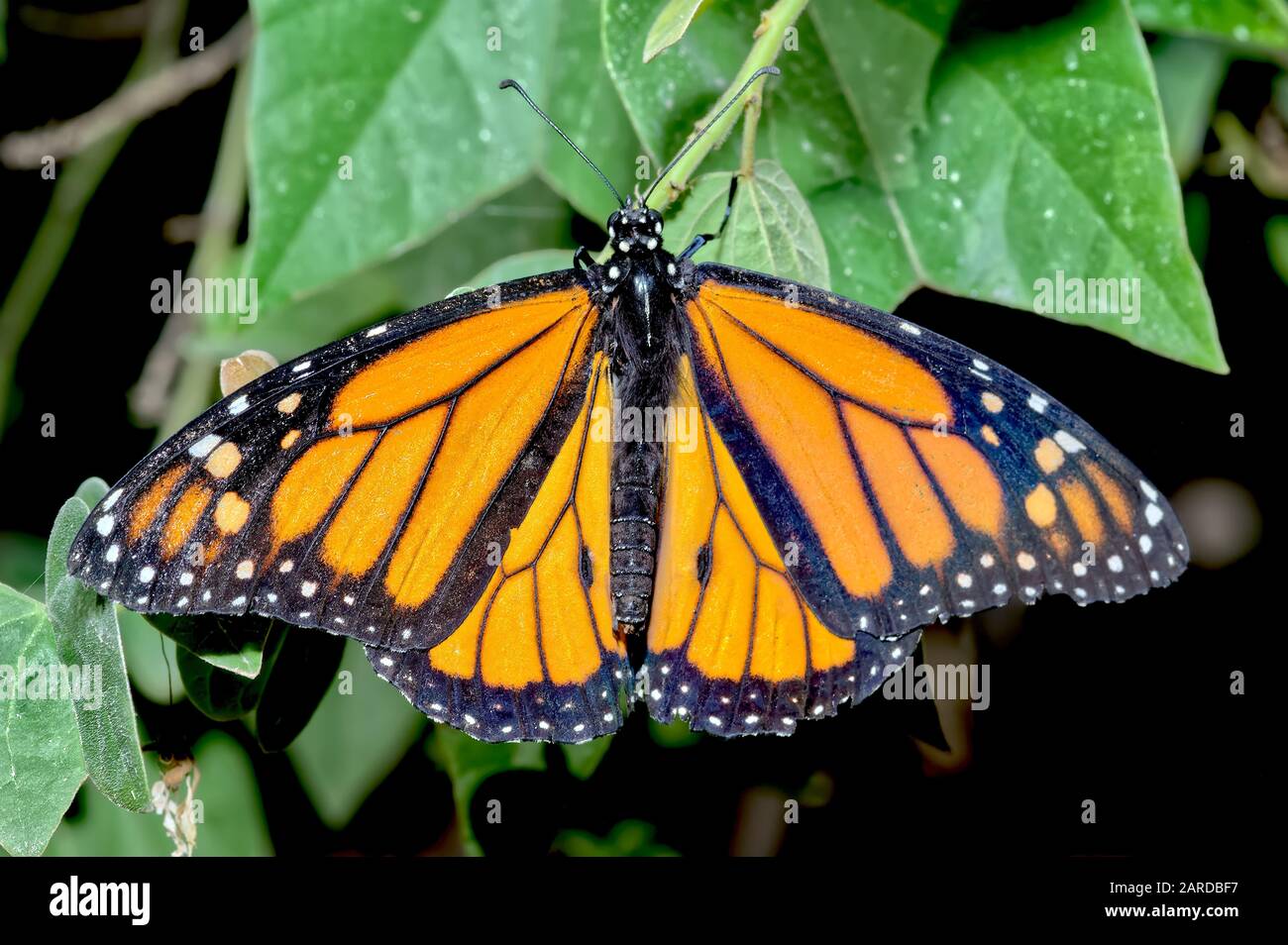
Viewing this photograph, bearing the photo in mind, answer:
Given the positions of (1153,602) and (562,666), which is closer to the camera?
(562,666)

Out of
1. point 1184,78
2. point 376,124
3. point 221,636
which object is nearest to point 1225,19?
point 1184,78

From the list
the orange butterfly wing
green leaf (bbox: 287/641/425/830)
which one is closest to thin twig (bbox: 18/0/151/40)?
green leaf (bbox: 287/641/425/830)

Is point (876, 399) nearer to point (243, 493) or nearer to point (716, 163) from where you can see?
point (716, 163)

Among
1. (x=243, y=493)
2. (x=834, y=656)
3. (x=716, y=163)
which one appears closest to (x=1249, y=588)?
(x=834, y=656)

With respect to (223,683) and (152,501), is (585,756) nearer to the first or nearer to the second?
(223,683)

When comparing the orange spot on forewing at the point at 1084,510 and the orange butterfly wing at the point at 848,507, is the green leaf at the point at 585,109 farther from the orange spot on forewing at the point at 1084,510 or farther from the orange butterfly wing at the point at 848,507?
the orange spot on forewing at the point at 1084,510

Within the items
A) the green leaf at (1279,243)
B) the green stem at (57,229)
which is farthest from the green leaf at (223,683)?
the green leaf at (1279,243)

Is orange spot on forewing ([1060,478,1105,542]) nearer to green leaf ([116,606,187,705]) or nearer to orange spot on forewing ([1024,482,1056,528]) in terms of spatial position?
orange spot on forewing ([1024,482,1056,528])
